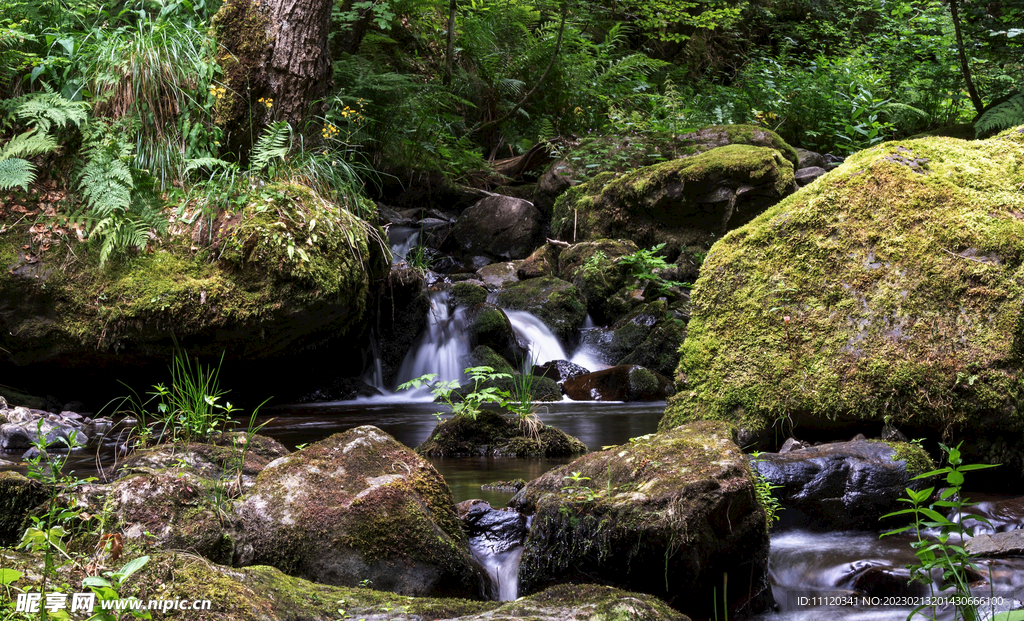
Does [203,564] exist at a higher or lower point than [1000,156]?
lower

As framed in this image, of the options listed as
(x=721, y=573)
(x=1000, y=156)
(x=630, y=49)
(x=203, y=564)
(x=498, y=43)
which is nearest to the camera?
(x=203, y=564)

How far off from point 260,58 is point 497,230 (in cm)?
515

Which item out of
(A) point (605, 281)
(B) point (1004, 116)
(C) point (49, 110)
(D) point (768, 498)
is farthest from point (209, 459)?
(B) point (1004, 116)

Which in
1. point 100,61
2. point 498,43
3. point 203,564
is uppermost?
point 498,43

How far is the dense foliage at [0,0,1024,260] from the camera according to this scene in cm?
643

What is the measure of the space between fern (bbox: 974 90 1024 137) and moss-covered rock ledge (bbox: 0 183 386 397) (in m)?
7.96

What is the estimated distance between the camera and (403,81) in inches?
380

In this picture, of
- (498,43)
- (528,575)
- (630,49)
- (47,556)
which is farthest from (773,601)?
(630,49)

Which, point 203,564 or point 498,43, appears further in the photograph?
point 498,43

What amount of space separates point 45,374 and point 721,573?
659 centimetres

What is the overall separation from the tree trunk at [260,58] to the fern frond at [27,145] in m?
1.48

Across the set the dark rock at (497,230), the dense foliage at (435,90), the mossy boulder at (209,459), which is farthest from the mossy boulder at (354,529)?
the dark rock at (497,230)

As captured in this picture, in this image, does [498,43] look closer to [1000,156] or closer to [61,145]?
[61,145]

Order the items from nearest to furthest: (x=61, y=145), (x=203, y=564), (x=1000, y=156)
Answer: (x=203, y=564), (x=1000, y=156), (x=61, y=145)
